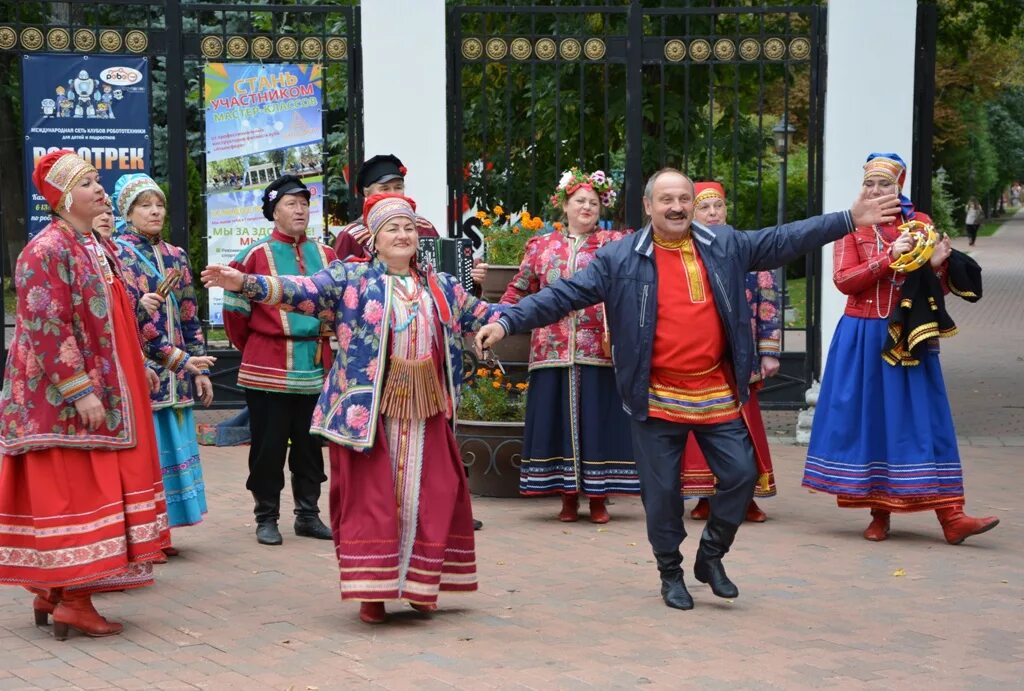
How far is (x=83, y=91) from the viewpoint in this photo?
432 inches

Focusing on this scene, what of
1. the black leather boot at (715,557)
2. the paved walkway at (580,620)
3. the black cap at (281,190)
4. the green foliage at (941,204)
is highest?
the green foliage at (941,204)

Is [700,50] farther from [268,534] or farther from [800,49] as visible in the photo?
[268,534]

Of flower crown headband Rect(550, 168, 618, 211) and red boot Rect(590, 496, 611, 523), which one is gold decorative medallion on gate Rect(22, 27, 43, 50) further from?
red boot Rect(590, 496, 611, 523)

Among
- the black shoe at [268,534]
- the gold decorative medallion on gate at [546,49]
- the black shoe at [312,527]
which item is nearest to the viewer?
the black shoe at [268,534]

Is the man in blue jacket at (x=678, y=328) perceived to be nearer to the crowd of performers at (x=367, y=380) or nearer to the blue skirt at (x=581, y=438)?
the crowd of performers at (x=367, y=380)

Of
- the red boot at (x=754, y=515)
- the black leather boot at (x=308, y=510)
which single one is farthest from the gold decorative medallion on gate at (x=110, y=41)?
the red boot at (x=754, y=515)

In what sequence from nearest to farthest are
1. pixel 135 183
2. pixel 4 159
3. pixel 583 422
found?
pixel 135 183
pixel 583 422
pixel 4 159

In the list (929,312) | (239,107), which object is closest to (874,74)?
(929,312)

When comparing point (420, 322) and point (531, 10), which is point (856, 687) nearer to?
point (420, 322)

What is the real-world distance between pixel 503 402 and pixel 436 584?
3.08 m

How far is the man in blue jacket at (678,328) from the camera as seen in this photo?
602cm

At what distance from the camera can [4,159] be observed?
20.0 m

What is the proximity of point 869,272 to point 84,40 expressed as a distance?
246 inches

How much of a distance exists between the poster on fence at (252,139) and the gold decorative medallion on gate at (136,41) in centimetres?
50
